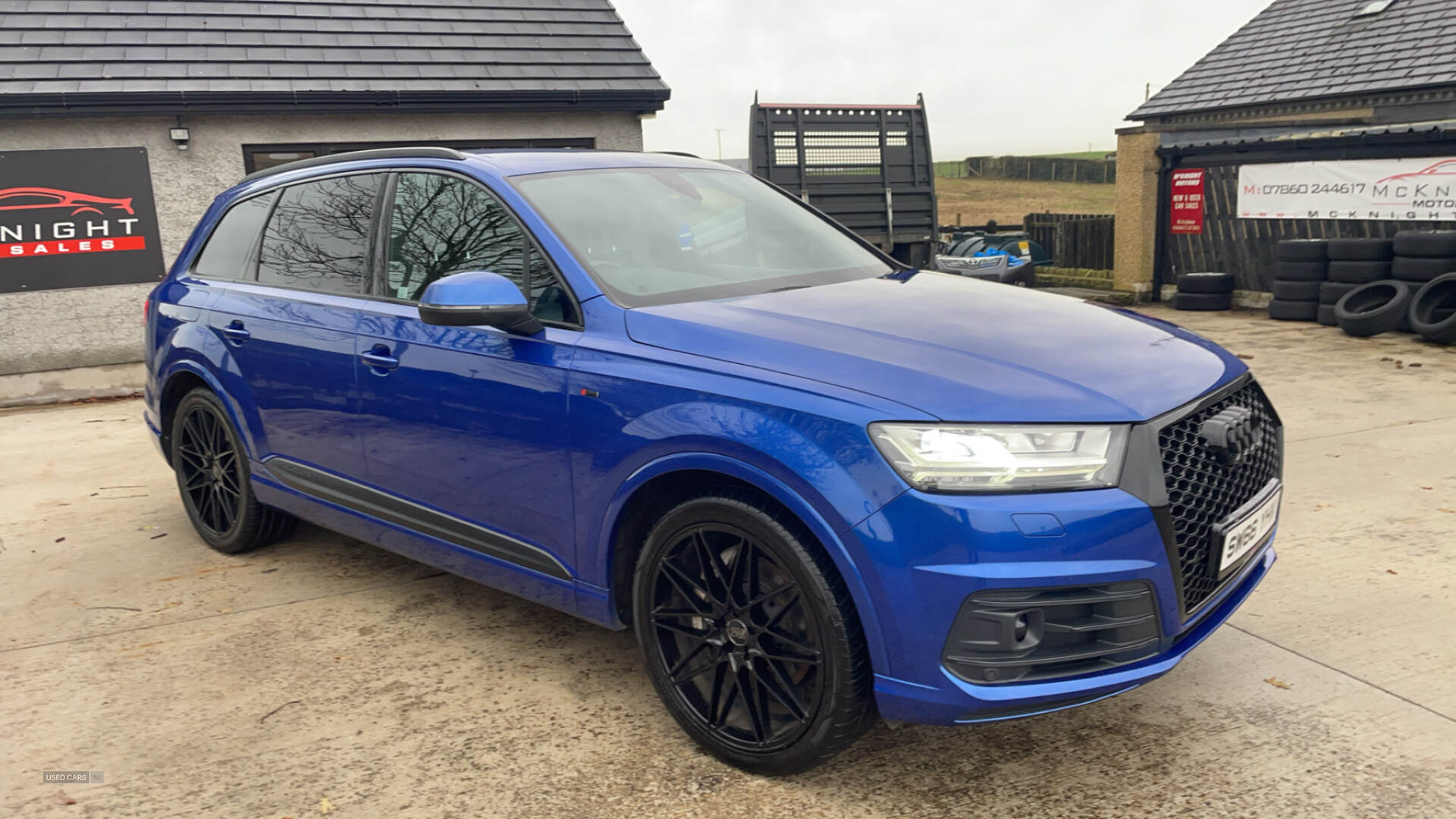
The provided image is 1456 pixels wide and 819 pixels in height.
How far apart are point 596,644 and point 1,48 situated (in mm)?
9569

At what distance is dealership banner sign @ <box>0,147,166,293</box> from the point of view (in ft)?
32.2

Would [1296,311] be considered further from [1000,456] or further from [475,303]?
[475,303]

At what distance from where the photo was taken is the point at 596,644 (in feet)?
12.9

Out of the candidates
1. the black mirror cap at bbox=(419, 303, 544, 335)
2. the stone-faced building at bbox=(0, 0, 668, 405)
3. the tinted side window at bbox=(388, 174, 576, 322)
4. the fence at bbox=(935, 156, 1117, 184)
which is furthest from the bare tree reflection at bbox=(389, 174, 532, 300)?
Answer: the fence at bbox=(935, 156, 1117, 184)

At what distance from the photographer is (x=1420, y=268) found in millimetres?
10945

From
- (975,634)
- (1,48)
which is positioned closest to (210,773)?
(975,634)

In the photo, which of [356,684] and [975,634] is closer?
[975,634]

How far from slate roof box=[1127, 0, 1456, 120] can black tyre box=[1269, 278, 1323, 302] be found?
3.71 meters

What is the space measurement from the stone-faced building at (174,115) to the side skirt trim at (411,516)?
7.11m

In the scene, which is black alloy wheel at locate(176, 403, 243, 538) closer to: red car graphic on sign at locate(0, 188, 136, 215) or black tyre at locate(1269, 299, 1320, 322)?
red car graphic on sign at locate(0, 188, 136, 215)

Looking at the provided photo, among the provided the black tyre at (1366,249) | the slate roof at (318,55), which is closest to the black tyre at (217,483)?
the slate roof at (318,55)

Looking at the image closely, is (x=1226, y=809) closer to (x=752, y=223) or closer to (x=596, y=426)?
(x=596, y=426)

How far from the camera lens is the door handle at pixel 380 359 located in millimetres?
3758

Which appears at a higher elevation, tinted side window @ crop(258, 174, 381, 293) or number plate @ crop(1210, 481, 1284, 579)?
tinted side window @ crop(258, 174, 381, 293)
